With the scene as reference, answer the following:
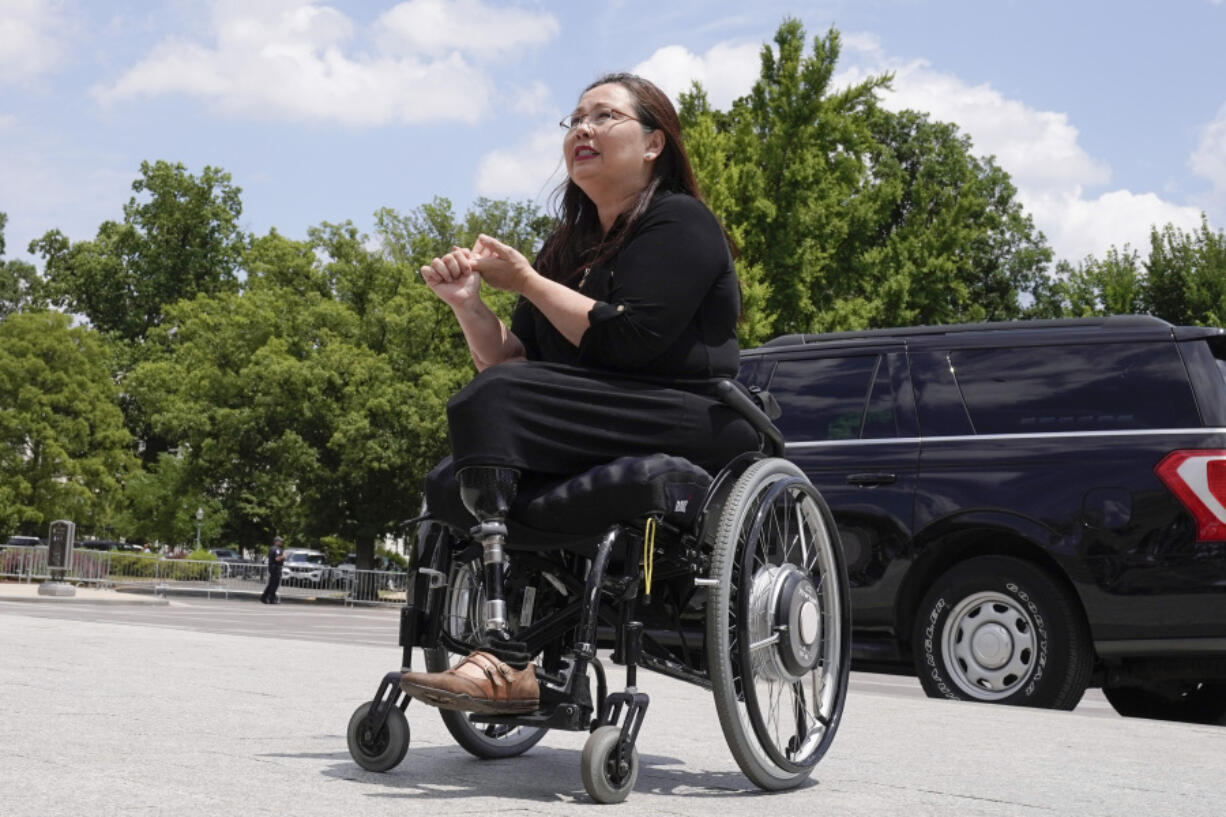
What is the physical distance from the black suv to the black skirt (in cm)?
382

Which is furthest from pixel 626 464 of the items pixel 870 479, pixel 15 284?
pixel 15 284

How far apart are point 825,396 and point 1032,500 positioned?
1.32m

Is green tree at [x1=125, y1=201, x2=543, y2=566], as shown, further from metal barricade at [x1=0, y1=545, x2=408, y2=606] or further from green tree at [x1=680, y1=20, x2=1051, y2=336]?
green tree at [x1=680, y1=20, x2=1051, y2=336]

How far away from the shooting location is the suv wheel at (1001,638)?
280 inches

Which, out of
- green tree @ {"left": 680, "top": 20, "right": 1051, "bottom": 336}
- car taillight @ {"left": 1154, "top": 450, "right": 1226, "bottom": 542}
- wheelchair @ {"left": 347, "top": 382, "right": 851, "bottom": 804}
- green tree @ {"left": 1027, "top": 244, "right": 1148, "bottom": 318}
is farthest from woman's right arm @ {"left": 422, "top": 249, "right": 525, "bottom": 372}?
green tree @ {"left": 1027, "top": 244, "right": 1148, "bottom": 318}

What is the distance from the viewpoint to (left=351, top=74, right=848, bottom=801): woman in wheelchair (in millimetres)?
3412

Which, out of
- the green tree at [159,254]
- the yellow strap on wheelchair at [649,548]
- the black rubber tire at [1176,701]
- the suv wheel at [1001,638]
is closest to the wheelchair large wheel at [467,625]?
the yellow strap on wheelchair at [649,548]

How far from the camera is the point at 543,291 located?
368cm

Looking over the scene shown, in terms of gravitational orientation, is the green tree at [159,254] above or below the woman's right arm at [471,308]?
above

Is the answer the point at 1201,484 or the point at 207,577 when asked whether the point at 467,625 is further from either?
the point at 207,577

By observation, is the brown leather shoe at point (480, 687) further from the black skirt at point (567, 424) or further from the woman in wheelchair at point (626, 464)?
the black skirt at point (567, 424)

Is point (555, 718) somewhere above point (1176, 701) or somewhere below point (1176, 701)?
above

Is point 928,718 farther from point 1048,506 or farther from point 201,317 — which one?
point 201,317

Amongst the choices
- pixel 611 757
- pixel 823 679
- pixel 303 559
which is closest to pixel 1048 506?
pixel 823 679
